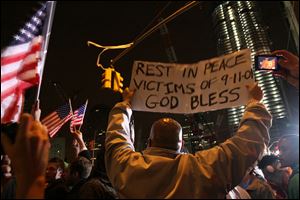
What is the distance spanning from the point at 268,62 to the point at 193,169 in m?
1.75

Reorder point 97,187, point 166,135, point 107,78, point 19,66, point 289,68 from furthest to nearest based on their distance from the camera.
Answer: point 107,78
point 19,66
point 97,187
point 289,68
point 166,135

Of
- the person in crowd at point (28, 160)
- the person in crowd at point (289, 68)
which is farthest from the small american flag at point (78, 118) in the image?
the person in crowd at point (28, 160)

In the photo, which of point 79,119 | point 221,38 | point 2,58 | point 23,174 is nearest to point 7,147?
point 23,174

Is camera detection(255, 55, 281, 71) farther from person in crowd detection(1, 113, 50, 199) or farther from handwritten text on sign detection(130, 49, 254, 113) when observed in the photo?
person in crowd detection(1, 113, 50, 199)

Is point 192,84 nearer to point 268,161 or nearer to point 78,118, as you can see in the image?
point 268,161

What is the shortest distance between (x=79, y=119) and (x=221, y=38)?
97833 millimetres

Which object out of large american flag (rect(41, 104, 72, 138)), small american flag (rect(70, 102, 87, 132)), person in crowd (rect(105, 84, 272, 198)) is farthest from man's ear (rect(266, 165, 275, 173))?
large american flag (rect(41, 104, 72, 138))

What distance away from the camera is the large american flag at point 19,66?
475cm

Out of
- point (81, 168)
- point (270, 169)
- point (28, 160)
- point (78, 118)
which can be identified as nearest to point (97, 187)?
point (81, 168)

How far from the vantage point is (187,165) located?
313 cm

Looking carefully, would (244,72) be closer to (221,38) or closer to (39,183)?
(39,183)

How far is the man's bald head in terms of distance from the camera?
348cm

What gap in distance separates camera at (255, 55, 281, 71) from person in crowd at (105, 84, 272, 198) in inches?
28.6

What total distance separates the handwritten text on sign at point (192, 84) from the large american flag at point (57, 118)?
634cm
